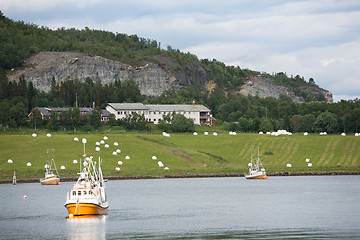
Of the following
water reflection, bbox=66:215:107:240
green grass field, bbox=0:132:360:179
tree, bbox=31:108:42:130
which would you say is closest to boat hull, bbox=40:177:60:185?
green grass field, bbox=0:132:360:179

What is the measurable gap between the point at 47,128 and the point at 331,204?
4469 inches

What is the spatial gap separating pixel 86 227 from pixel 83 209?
569 cm

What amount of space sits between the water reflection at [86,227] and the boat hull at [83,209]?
1.60ft

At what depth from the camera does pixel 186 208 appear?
273 ft

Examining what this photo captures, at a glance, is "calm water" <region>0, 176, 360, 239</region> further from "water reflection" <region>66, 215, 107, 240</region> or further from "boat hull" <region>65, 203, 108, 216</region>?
"boat hull" <region>65, 203, 108, 216</region>

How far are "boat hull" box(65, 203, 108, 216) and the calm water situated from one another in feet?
2.91

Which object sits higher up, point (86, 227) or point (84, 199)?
point (84, 199)

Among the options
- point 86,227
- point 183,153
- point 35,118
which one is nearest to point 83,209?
point 86,227

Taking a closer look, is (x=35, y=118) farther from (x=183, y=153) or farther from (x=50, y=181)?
(x=50, y=181)

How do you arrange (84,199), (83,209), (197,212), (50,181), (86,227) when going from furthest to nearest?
1. (50,181)
2. (197,212)
3. (83,209)
4. (84,199)
5. (86,227)

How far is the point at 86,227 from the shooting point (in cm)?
6612

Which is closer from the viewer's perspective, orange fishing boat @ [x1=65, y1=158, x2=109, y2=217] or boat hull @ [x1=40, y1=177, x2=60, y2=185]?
orange fishing boat @ [x1=65, y1=158, x2=109, y2=217]

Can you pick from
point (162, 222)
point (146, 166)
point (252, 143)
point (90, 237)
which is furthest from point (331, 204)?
point (252, 143)

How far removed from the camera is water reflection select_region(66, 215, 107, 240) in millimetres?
61312
